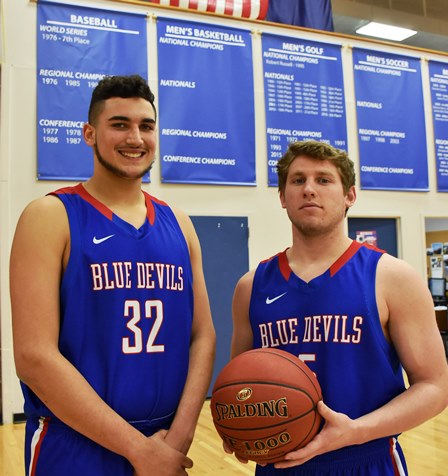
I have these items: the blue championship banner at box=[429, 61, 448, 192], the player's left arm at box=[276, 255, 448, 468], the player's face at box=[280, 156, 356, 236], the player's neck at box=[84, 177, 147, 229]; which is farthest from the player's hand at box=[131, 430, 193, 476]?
the blue championship banner at box=[429, 61, 448, 192]

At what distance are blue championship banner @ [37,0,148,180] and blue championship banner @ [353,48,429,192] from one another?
277 cm

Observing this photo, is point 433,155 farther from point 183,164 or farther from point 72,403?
point 72,403

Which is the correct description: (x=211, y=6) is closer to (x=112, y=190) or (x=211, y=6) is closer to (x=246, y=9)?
(x=246, y=9)

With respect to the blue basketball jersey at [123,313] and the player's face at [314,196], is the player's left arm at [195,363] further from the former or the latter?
the player's face at [314,196]

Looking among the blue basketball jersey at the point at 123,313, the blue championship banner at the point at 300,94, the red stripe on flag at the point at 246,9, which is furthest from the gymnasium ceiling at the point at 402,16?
the blue basketball jersey at the point at 123,313

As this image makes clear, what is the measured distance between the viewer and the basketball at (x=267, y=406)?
1277mm

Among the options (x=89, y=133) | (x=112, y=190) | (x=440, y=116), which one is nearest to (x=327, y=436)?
(x=112, y=190)

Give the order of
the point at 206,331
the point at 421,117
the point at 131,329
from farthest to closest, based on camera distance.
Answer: the point at 421,117 → the point at 206,331 → the point at 131,329

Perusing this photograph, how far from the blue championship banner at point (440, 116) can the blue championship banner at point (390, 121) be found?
0.65ft

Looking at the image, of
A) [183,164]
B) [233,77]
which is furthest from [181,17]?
[183,164]

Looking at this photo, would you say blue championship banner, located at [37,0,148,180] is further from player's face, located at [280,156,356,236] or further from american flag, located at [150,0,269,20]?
player's face, located at [280,156,356,236]

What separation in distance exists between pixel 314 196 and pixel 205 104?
4000 mm

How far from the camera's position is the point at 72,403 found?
50.4 inches

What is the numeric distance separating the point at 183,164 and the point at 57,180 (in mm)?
1226
